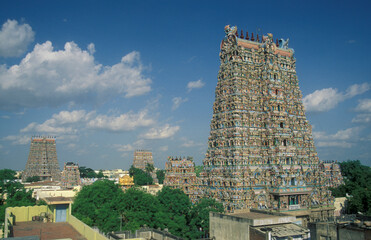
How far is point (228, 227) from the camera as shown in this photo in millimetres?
33438

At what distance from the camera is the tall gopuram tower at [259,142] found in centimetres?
5538

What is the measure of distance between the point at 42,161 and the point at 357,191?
113 meters

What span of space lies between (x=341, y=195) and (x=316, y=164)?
12.9 meters

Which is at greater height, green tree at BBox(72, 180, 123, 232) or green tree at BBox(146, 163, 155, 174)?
green tree at BBox(146, 163, 155, 174)

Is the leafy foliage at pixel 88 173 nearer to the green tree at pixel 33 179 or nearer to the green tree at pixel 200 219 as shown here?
the green tree at pixel 33 179

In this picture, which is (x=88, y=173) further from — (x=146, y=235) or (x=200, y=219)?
(x=146, y=235)

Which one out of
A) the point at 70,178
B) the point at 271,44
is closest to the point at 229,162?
the point at 271,44

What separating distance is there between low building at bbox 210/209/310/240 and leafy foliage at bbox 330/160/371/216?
25.9 m

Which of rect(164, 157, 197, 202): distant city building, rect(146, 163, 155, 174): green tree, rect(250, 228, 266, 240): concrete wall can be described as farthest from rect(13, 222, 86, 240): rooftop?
rect(146, 163, 155, 174): green tree

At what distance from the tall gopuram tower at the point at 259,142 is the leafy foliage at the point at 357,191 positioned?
3846 mm

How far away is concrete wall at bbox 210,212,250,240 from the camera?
103 ft

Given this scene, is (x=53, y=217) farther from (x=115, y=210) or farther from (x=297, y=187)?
(x=297, y=187)

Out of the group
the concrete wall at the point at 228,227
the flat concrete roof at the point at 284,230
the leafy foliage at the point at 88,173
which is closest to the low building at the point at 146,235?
the concrete wall at the point at 228,227

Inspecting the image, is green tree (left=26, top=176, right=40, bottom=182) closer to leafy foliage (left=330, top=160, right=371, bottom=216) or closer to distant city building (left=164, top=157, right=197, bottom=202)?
distant city building (left=164, top=157, right=197, bottom=202)
